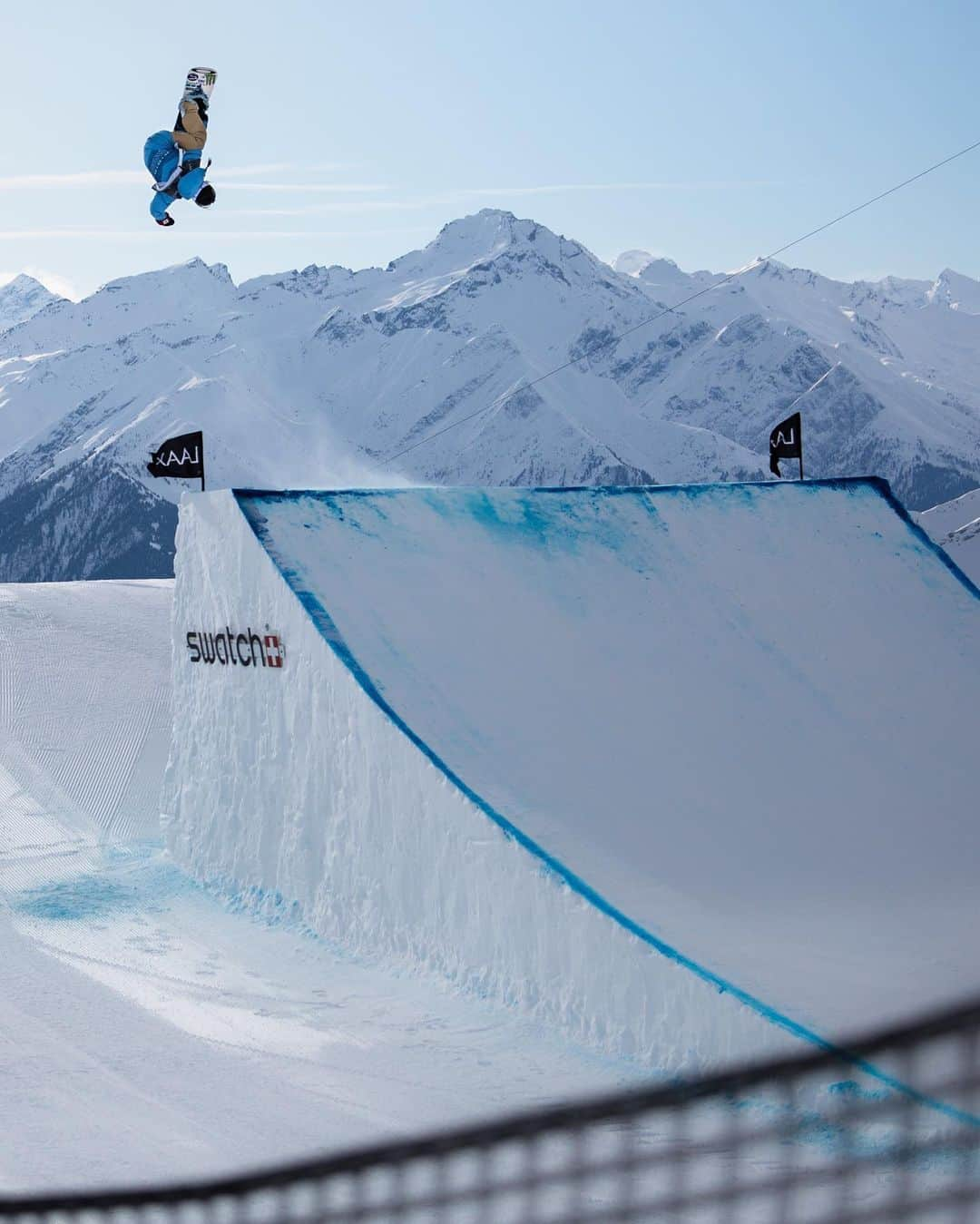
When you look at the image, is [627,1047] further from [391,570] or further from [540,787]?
[391,570]

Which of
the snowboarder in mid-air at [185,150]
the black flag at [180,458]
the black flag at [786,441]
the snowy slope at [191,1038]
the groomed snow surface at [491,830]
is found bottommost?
the snowy slope at [191,1038]

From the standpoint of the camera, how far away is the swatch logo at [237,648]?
9898mm

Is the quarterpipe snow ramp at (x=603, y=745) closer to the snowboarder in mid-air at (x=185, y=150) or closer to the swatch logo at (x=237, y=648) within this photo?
the swatch logo at (x=237, y=648)

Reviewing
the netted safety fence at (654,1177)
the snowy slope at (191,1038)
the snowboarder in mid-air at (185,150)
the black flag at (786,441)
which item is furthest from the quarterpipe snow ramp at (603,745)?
the snowboarder in mid-air at (185,150)

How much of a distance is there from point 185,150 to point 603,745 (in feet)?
22.7

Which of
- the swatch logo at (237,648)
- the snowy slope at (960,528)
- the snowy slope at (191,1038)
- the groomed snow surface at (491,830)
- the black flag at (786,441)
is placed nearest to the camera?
the snowy slope at (191,1038)

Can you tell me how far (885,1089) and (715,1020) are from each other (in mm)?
905

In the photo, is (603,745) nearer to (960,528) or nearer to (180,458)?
(180,458)

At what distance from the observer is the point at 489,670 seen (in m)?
9.02

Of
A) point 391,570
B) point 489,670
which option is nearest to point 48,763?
point 391,570

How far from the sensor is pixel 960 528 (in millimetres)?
26516

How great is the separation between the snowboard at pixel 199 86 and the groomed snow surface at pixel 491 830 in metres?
3.68

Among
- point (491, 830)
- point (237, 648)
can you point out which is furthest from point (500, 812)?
point (237, 648)

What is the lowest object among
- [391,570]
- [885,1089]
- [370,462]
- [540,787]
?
[885,1089]
